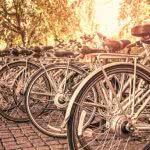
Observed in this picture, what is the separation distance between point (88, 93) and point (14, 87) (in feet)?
8.83

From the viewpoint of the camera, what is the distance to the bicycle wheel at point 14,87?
6797 mm

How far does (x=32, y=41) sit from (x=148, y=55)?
20602mm

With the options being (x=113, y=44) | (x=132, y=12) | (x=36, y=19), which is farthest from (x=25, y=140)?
(x=36, y=19)

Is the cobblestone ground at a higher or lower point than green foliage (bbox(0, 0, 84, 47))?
lower

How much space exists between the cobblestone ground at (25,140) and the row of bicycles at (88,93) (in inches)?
5.1

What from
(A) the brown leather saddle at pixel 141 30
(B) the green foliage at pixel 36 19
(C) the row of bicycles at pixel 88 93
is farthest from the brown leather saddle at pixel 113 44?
(B) the green foliage at pixel 36 19

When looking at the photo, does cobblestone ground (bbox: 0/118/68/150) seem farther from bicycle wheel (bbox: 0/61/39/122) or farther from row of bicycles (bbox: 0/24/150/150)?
bicycle wheel (bbox: 0/61/39/122)

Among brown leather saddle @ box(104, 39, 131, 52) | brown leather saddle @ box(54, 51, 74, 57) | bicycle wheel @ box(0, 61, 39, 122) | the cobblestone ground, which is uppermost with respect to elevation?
brown leather saddle @ box(104, 39, 131, 52)

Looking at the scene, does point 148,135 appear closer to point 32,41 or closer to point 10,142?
point 10,142

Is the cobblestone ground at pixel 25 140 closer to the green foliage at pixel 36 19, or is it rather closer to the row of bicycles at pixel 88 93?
the row of bicycles at pixel 88 93

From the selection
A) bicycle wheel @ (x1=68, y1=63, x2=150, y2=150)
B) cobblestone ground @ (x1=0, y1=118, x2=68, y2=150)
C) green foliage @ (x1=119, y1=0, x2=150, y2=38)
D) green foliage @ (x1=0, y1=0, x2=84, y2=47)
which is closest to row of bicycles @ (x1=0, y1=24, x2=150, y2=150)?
bicycle wheel @ (x1=68, y1=63, x2=150, y2=150)

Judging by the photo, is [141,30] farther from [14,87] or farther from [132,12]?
[132,12]

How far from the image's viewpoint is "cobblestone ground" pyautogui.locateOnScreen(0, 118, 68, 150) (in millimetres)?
5246

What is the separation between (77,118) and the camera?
12.2 feet
